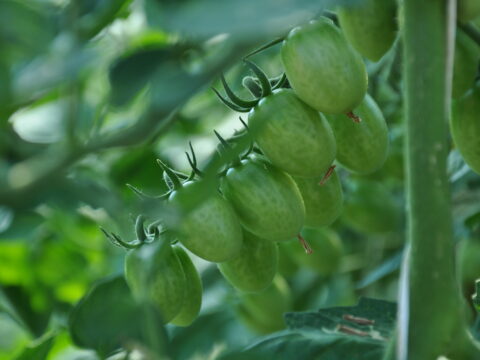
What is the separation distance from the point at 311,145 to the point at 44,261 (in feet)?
3.17

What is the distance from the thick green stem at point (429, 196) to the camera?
0.74m

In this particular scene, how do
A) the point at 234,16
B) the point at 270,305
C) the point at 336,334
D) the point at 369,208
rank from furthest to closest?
the point at 369,208
the point at 270,305
the point at 336,334
the point at 234,16

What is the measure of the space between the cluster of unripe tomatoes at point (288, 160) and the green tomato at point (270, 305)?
518 millimetres

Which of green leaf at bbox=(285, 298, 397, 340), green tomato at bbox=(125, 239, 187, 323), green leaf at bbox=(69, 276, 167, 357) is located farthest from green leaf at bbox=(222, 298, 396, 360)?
green leaf at bbox=(69, 276, 167, 357)

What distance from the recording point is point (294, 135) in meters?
0.83

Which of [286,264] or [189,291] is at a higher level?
[189,291]

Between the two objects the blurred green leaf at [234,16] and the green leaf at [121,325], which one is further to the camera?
the green leaf at [121,325]

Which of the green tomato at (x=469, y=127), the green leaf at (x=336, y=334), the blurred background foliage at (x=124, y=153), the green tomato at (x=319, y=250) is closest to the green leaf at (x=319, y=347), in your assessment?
the green leaf at (x=336, y=334)

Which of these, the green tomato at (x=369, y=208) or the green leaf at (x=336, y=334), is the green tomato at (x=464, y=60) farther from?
the green tomato at (x=369, y=208)

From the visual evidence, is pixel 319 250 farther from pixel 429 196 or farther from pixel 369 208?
pixel 429 196

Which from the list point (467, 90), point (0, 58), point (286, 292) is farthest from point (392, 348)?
point (286, 292)

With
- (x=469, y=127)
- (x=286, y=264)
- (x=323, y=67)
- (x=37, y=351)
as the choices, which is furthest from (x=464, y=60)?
(x=286, y=264)

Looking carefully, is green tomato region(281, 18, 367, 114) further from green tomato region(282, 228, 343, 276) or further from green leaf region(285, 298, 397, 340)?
green tomato region(282, 228, 343, 276)

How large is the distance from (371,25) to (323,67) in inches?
4.3
